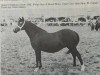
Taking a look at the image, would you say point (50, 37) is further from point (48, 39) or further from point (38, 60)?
point (38, 60)

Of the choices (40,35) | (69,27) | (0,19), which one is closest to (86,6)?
(69,27)

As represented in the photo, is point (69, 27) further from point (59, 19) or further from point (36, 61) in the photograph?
point (36, 61)

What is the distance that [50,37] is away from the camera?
1.55m

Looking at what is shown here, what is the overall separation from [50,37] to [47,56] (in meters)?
0.09

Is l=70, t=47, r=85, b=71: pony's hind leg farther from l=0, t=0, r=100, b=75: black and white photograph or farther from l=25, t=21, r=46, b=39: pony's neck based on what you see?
l=25, t=21, r=46, b=39: pony's neck

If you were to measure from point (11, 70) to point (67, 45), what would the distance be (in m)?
0.28

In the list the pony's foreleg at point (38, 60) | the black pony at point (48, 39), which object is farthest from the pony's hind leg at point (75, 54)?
the pony's foreleg at point (38, 60)

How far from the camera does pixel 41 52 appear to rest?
157cm

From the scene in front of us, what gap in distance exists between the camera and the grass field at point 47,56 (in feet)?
5.10

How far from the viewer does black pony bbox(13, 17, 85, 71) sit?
155 cm

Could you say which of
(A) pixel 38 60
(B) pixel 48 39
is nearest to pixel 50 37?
Result: (B) pixel 48 39

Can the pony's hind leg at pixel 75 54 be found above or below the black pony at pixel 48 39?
below

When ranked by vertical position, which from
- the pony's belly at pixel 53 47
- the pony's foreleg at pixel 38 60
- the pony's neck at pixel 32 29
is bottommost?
the pony's foreleg at pixel 38 60

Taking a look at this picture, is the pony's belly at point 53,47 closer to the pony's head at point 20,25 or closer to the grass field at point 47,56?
the grass field at point 47,56
